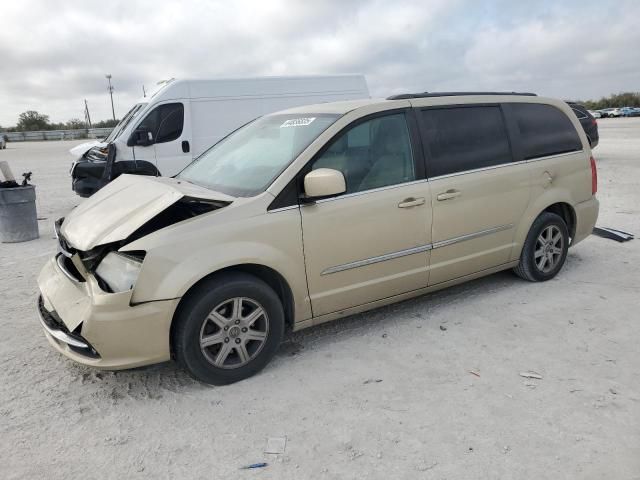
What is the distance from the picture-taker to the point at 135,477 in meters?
2.48

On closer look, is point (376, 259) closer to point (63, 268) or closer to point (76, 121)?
point (63, 268)

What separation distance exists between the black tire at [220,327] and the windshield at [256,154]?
0.66 meters

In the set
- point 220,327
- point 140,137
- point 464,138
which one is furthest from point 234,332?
point 140,137

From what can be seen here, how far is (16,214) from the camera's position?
7.40m

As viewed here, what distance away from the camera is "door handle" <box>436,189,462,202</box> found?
4.00m

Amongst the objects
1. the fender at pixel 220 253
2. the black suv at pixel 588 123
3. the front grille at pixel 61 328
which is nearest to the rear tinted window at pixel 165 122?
the front grille at pixel 61 328

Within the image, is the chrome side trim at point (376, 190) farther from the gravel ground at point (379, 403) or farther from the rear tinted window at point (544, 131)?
the rear tinted window at point (544, 131)

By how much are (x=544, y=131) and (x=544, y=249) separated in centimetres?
110

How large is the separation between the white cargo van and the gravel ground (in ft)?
17.2

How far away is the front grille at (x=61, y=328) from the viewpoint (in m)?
3.02

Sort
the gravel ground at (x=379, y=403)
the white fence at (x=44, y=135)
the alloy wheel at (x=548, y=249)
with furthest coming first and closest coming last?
the white fence at (x=44, y=135) < the alloy wheel at (x=548, y=249) < the gravel ground at (x=379, y=403)

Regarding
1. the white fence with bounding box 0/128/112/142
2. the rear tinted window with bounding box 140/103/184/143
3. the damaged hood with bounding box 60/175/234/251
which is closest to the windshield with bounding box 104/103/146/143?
the rear tinted window with bounding box 140/103/184/143

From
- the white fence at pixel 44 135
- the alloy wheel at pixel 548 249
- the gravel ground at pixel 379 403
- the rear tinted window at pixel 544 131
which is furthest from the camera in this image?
the white fence at pixel 44 135

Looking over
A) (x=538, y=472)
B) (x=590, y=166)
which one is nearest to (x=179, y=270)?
(x=538, y=472)
